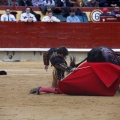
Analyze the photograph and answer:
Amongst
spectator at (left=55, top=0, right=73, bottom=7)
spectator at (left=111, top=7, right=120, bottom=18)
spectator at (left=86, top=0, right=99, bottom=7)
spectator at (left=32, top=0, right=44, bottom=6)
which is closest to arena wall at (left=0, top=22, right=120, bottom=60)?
spectator at (left=111, top=7, right=120, bottom=18)

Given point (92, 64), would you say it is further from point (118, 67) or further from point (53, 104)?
point (53, 104)

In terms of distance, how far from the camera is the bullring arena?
8.02 m

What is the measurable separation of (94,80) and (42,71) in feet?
13.7

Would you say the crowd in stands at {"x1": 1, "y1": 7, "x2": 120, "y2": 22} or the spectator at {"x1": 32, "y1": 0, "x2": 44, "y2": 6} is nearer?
the crowd in stands at {"x1": 1, "y1": 7, "x2": 120, "y2": 22}

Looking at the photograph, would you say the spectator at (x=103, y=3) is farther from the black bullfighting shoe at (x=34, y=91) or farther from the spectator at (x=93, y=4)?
the black bullfighting shoe at (x=34, y=91)

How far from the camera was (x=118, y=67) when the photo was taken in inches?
380

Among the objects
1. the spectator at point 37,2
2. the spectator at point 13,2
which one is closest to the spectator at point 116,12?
the spectator at point 37,2

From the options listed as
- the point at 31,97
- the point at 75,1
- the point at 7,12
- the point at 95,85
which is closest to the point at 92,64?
the point at 95,85

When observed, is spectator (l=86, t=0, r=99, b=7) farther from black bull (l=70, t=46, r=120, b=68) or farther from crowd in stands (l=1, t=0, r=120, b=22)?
black bull (l=70, t=46, r=120, b=68)

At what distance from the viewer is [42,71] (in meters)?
13.6

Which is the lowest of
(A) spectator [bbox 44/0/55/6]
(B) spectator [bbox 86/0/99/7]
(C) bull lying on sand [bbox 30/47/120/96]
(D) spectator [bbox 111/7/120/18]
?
(C) bull lying on sand [bbox 30/47/120/96]

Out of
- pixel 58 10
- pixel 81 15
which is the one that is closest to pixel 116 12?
pixel 81 15

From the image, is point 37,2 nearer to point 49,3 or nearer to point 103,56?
point 49,3

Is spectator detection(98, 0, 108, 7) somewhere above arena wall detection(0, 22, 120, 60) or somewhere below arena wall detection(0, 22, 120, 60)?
above
